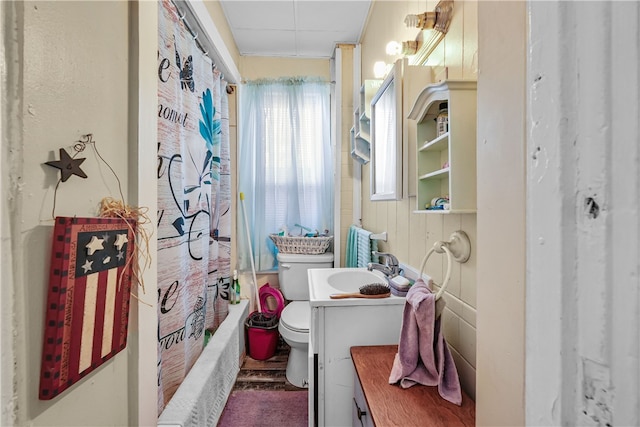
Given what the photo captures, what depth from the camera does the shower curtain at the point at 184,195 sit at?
3.86 feet

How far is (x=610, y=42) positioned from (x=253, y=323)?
7.31 feet

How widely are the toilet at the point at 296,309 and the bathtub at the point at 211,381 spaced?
1.05 feet

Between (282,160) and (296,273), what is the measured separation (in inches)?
36.7

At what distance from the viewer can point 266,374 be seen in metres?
1.95

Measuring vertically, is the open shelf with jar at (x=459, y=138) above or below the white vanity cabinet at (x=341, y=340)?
above

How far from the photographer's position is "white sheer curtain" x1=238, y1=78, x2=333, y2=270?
236 centimetres

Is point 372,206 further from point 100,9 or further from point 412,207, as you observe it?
point 100,9

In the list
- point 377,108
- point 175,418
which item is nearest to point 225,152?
point 377,108

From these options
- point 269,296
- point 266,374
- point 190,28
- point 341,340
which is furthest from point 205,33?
point 266,374

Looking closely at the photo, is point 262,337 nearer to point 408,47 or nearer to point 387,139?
point 387,139

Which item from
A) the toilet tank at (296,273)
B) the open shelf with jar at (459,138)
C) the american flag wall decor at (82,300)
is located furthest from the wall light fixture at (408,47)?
the toilet tank at (296,273)

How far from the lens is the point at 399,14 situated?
142 centimetres

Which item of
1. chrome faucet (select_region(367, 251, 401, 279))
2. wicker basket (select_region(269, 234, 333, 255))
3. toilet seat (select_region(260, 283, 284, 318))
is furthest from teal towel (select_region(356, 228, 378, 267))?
toilet seat (select_region(260, 283, 284, 318))

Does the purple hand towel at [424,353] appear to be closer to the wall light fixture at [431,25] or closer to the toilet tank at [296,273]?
the wall light fixture at [431,25]
